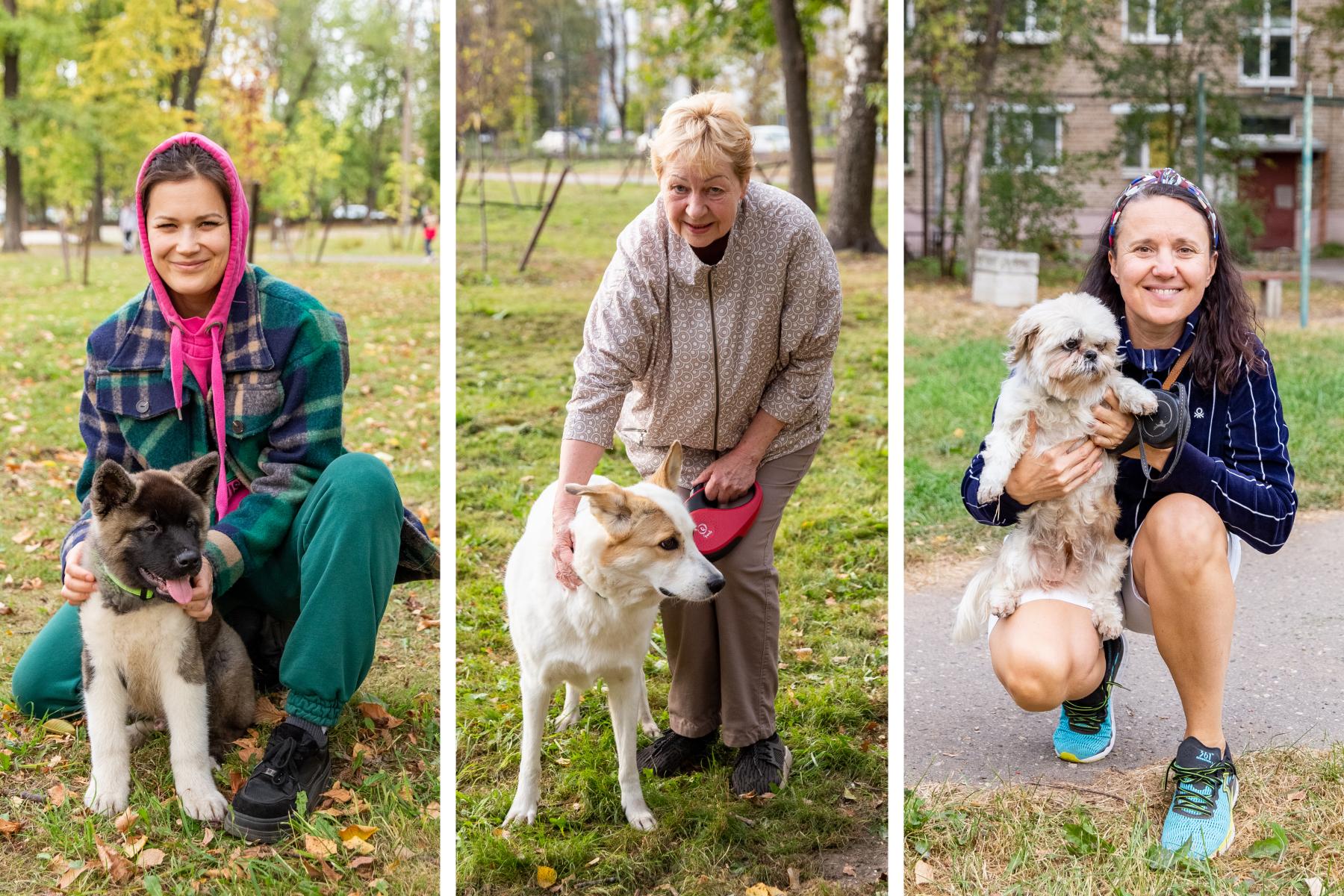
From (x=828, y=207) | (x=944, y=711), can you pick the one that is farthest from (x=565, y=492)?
(x=828, y=207)

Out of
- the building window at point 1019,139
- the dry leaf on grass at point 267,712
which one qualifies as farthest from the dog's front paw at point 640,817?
the building window at point 1019,139

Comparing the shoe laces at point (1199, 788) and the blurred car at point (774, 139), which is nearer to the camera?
the shoe laces at point (1199, 788)

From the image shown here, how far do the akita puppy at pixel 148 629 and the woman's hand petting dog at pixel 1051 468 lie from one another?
225cm

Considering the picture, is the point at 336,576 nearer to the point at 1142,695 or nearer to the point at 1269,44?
the point at 1142,695

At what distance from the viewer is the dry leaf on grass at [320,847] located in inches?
116

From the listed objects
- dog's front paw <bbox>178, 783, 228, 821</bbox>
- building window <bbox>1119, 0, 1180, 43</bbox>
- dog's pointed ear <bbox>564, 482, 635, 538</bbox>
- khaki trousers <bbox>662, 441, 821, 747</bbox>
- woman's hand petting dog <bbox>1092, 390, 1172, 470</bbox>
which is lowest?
dog's front paw <bbox>178, 783, 228, 821</bbox>

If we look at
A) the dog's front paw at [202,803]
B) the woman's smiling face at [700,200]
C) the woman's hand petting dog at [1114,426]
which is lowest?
the dog's front paw at [202,803]

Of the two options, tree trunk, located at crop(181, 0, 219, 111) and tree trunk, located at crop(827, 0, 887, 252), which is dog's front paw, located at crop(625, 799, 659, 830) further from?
tree trunk, located at crop(181, 0, 219, 111)

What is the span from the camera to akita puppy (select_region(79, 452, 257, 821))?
2.89m

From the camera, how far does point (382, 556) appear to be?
326 cm

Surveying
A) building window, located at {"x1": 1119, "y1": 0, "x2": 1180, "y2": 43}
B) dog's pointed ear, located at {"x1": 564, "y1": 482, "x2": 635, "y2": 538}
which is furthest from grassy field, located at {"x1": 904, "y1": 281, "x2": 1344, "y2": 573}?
building window, located at {"x1": 1119, "y1": 0, "x2": 1180, "y2": 43}

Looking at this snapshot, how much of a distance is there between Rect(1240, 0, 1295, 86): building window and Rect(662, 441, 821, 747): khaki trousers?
1454 cm

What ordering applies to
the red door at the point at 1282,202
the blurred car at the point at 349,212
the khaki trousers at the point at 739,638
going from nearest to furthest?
the khaki trousers at the point at 739,638, the blurred car at the point at 349,212, the red door at the point at 1282,202

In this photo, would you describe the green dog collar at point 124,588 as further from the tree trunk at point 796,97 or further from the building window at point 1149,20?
the building window at point 1149,20
